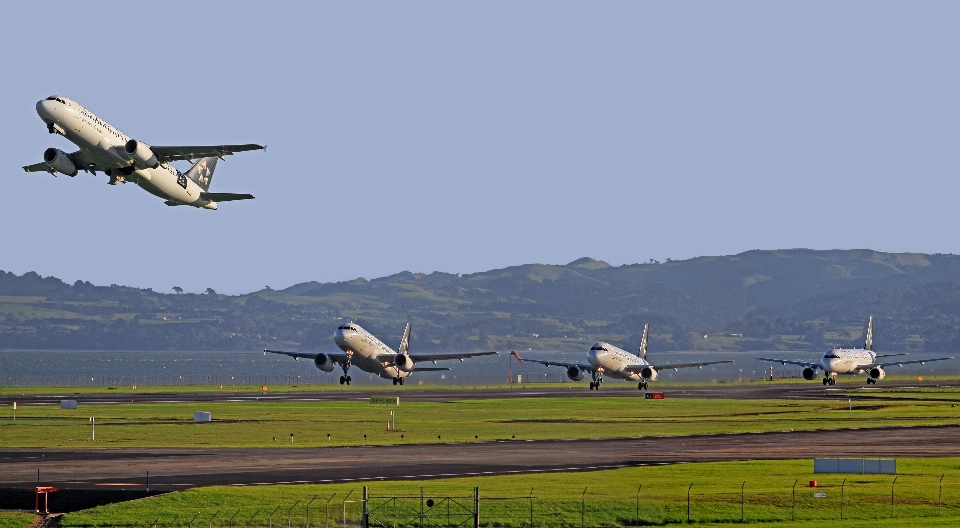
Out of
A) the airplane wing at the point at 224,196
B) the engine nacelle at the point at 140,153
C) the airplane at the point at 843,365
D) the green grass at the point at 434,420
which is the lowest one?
the green grass at the point at 434,420

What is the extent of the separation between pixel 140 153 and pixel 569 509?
36.3 metres

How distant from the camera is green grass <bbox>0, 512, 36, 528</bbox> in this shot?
163 feet

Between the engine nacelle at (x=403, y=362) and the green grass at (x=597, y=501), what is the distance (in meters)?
77.3

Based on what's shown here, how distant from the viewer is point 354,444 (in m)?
80.9

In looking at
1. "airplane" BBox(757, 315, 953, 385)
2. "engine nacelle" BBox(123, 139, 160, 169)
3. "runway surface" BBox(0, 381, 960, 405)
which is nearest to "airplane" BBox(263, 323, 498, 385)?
"runway surface" BBox(0, 381, 960, 405)

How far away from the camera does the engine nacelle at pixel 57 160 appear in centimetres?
7788

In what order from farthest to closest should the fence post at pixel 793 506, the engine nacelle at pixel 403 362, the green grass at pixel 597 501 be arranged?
the engine nacelle at pixel 403 362 < the fence post at pixel 793 506 < the green grass at pixel 597 501

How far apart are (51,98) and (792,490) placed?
42.9 metres

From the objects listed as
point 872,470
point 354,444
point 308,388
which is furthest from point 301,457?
point 308,388

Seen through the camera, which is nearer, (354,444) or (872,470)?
(872,470)

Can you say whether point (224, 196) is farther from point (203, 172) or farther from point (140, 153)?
point (140, 153)

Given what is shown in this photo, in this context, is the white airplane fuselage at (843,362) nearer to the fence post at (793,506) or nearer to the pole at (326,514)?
the fence post at (793,506)

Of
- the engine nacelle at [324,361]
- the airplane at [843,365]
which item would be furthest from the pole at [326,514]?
the airplane at [843,365]

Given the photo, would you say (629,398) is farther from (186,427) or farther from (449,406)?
(186,427)
